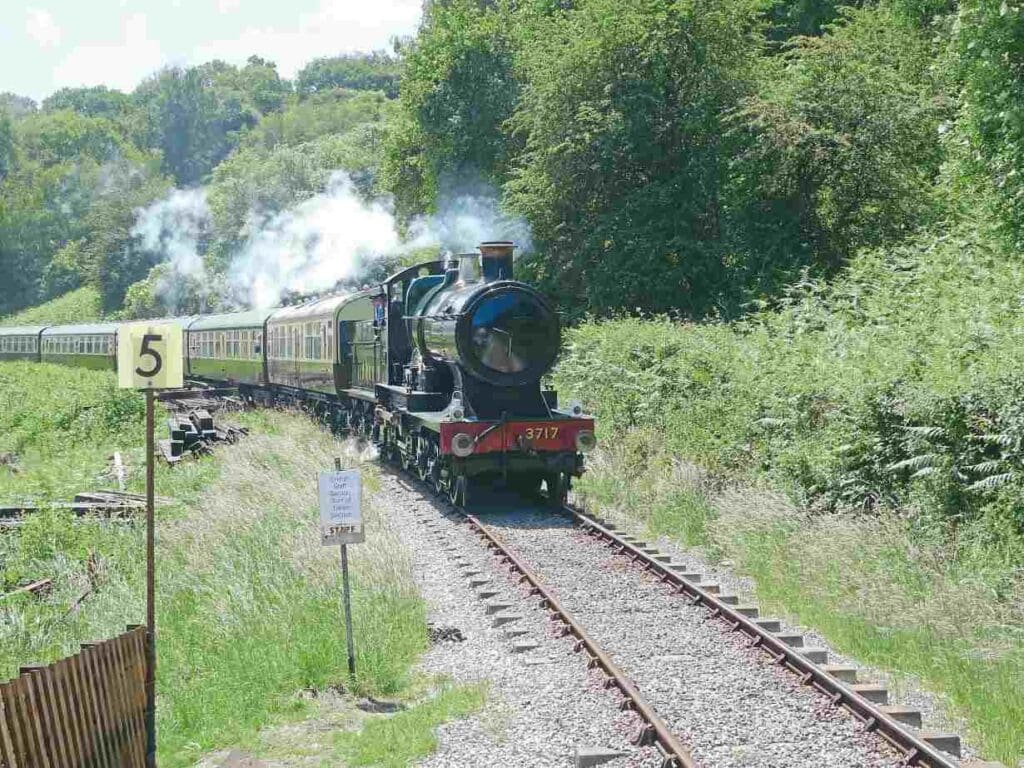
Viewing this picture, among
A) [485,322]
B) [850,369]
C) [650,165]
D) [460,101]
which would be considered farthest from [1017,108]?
[460,101]

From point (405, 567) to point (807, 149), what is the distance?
17.2m

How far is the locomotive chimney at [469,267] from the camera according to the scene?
656 inches

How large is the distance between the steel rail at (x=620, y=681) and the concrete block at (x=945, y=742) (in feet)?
4.51

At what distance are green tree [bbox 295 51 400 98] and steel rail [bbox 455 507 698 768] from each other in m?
163

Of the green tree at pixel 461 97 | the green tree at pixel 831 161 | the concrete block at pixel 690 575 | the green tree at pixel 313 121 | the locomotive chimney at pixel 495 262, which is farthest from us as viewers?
the green tree at pixel 313 121

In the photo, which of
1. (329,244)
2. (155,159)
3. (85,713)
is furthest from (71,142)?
(85,713)

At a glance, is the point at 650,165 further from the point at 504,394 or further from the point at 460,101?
the point at 504,394

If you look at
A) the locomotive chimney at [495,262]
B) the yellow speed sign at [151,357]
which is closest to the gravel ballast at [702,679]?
the yellow speed sign at [151,357]

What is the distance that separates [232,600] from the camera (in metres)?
10.5

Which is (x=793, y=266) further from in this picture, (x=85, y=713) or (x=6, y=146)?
(x=6, y=146)

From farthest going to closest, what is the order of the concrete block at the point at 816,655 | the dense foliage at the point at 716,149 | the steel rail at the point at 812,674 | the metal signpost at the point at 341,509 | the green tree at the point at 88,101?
the green tree at the point at 88,101
the dense foliage at the point at 716,149
the metal signpost at the point at 341,509
the concrete block at the point at 816,655
the steel rail at the point at 812,674

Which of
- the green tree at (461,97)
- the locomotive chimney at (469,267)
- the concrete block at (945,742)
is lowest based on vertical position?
the concrete block at (945,742)

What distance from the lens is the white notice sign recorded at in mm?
9352

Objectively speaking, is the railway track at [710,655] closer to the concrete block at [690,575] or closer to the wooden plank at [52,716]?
the concrete block at [690,575]
